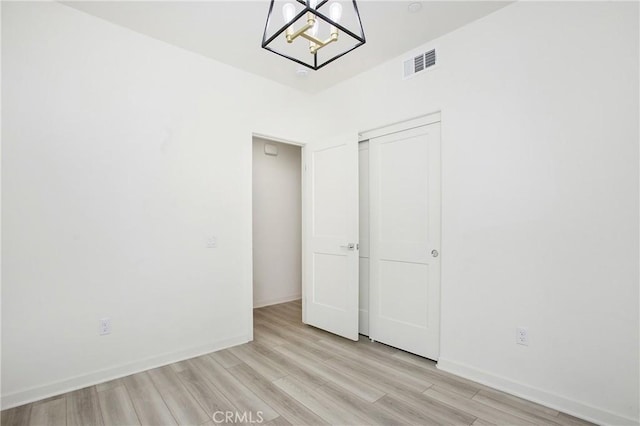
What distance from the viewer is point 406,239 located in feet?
9.71

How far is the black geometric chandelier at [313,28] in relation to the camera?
5.16 feet

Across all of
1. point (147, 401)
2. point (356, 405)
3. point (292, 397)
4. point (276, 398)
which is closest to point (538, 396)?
point (356, 405)

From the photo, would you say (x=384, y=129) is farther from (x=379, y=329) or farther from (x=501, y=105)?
(x=379, y=329)

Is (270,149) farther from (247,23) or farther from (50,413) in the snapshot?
(50,413)

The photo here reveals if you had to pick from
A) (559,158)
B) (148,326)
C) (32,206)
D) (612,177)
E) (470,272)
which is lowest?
(148,326)

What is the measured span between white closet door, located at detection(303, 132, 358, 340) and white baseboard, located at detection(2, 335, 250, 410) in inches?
40.7

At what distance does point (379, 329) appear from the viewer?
3168 mm

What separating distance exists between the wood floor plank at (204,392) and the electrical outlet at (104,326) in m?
0.65

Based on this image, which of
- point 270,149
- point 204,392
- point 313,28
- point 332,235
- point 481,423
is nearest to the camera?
point 313,28

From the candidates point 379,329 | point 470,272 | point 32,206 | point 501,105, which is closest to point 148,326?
point 32,206

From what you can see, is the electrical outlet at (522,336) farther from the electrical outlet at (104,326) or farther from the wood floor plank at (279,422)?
the electrical outlet at (104,326)

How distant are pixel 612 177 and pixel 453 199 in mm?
951

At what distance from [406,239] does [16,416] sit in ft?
10.0

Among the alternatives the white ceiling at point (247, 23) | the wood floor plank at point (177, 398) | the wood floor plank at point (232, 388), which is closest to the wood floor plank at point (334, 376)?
the wood floor plank at point (232, 388)
